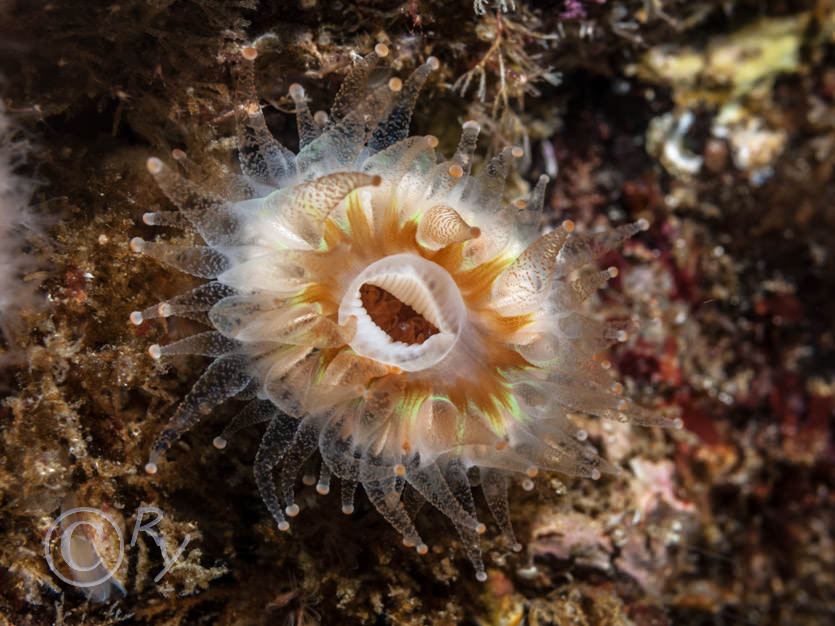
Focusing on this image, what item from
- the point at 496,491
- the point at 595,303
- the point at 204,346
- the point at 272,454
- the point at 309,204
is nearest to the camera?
the point at 309,204

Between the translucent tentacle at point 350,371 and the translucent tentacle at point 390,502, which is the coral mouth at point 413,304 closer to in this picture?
the translucent tentacle at point 350,371

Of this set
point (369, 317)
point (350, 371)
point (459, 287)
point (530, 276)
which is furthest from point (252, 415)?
point (530, 276)

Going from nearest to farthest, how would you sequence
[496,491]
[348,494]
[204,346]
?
1. [204,346]
2. [348,494]
3. [496,491]

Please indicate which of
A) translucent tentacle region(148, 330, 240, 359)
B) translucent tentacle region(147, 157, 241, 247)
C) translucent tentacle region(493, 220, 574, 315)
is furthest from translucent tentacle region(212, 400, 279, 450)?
translucent tentacle region(493, 220, 574, 315)

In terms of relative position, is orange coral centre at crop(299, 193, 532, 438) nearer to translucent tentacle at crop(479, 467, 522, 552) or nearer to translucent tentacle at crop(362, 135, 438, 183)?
translucent tentacle at crop(362, 135, 438, 183)

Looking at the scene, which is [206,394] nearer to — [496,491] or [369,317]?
[369,317]

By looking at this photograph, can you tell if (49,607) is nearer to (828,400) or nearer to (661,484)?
(661,484)

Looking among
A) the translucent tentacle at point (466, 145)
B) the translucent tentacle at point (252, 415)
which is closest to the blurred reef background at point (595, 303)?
the translucent tentacle at point (252, 415)
